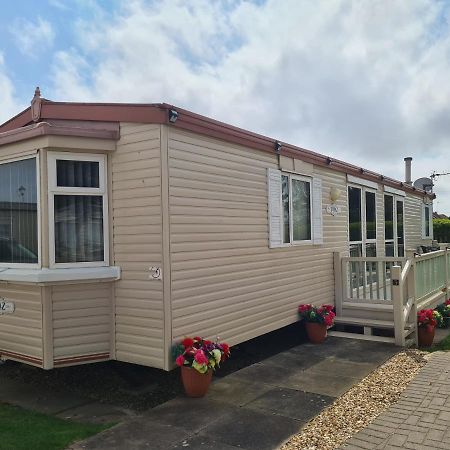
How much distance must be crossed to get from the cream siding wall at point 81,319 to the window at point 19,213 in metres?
0.50

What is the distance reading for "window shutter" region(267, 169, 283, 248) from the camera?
627 cm

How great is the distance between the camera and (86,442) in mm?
3588

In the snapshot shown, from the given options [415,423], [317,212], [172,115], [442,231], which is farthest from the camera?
[442,231]

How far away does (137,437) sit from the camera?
3.66 metres

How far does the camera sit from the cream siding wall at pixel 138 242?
4559 mm

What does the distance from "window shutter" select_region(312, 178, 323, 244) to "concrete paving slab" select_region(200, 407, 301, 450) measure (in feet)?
12.5

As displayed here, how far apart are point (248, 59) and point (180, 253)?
4.52 m

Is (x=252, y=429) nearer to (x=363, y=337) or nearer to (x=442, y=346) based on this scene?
(x=363, y=337)

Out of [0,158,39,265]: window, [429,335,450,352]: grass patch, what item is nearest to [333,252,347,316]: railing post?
[429,335,450,352]: grass patch

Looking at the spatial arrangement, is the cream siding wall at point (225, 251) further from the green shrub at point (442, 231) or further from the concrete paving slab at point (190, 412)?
the green shrub at point (442, 231)

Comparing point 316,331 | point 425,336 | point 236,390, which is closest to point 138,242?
point 236,390

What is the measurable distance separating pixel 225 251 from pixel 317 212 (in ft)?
8.40

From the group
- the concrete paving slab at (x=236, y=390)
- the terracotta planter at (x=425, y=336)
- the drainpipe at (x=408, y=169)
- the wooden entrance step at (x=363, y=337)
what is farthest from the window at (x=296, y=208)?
the drainpipe at (x=408, y=169)

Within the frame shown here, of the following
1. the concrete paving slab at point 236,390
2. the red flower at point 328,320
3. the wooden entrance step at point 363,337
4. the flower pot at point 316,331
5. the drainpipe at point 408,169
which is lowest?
the concrete paving slab at point 236,390
